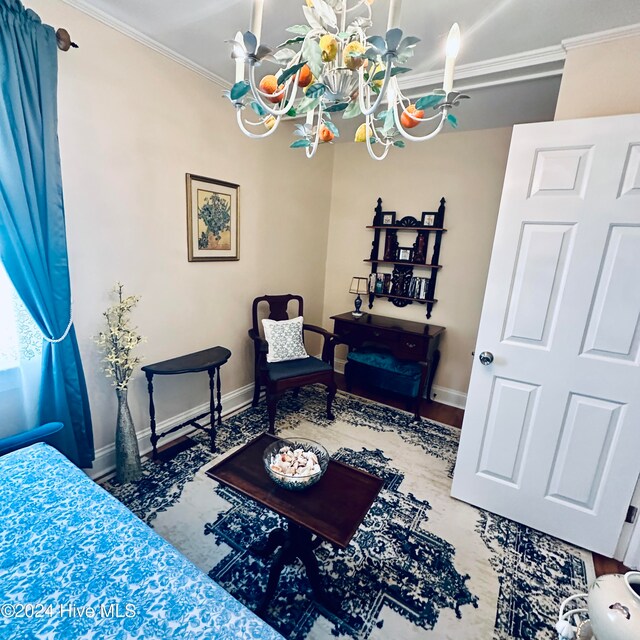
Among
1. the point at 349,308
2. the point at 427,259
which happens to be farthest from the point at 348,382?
the point at 427,259

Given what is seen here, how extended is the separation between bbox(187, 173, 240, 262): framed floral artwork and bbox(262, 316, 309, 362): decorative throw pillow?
0.67 meters

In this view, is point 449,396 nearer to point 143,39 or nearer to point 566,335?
point 566,335

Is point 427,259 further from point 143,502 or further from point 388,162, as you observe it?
point 143,502

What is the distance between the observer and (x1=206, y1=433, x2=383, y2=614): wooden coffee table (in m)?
1.25

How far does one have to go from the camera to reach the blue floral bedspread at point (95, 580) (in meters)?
0.77

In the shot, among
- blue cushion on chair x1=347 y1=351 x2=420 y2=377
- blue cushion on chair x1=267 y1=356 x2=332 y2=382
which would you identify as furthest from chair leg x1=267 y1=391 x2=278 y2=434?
blue cushion on chair x1=347 y1=351 x2=420 y2=377

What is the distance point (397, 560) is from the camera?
5.40ft

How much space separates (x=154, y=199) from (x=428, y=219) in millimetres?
2449

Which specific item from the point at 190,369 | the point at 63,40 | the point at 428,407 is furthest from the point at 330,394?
the point at 63,40

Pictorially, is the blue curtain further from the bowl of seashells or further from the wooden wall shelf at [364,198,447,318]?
the wooden wall shelf at [364,198,447,318]

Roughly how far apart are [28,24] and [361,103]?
1.57 meters

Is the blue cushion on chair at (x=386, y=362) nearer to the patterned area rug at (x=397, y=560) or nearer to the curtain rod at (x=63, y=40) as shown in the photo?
the patterned area rug at (x=397, y=560)

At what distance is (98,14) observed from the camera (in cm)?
175

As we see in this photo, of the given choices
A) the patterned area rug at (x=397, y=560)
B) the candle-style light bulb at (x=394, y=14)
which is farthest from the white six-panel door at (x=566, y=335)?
the candle-style light bulb at (x=394, y=14)
